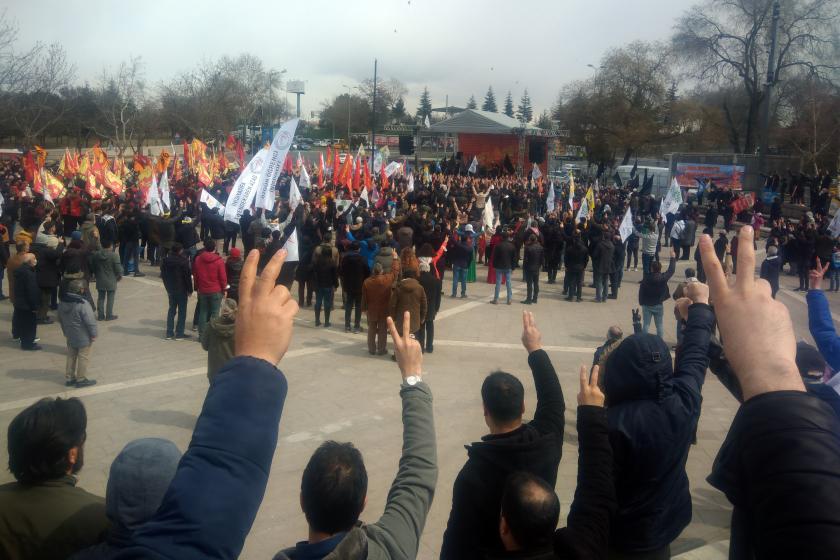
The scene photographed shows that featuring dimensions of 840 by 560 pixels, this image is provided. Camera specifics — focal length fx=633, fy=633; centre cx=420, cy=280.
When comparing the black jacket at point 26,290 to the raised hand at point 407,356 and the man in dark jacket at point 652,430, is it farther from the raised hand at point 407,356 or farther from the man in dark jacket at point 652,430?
the man in dark jacket at point 652,430

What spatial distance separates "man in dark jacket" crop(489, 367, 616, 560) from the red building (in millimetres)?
44120

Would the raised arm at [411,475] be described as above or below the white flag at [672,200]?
below

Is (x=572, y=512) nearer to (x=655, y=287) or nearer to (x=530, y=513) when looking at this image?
(x=530, y=513)

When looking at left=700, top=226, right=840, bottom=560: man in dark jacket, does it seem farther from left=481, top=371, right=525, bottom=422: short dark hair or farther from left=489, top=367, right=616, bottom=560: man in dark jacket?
left=481, top=371, right=525, bottom=422: short dark hair

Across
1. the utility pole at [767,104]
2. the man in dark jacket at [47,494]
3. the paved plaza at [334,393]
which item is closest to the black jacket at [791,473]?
the man in dark jacket at [47,494]

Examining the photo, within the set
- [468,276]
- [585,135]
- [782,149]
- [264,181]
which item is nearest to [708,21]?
[782,149]

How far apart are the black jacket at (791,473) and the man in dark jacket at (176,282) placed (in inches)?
389

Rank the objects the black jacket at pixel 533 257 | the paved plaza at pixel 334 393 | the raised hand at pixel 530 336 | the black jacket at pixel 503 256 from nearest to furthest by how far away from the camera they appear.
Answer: the raised hand at pixel 530 336 → the paved plaza at pixel 334 393 → the black jacket at pixel 503 256 → the black jacket at pixel 533 257

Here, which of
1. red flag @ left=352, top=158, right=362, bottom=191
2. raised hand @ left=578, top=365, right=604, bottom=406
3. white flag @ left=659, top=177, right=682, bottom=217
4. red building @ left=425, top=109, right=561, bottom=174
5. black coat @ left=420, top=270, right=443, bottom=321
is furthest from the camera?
red building @ left=425, top=109, right=561, bottom=174

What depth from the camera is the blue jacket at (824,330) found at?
399 cm

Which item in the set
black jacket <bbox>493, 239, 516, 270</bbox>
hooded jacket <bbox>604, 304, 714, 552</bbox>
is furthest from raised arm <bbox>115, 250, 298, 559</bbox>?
black jacket <bbox>493, 239, 516, 270</bbox>

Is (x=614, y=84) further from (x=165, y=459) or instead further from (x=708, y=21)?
(x=165, y=459)

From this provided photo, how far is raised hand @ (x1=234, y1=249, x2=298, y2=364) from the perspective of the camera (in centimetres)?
152

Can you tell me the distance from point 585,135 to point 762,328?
52.4m
